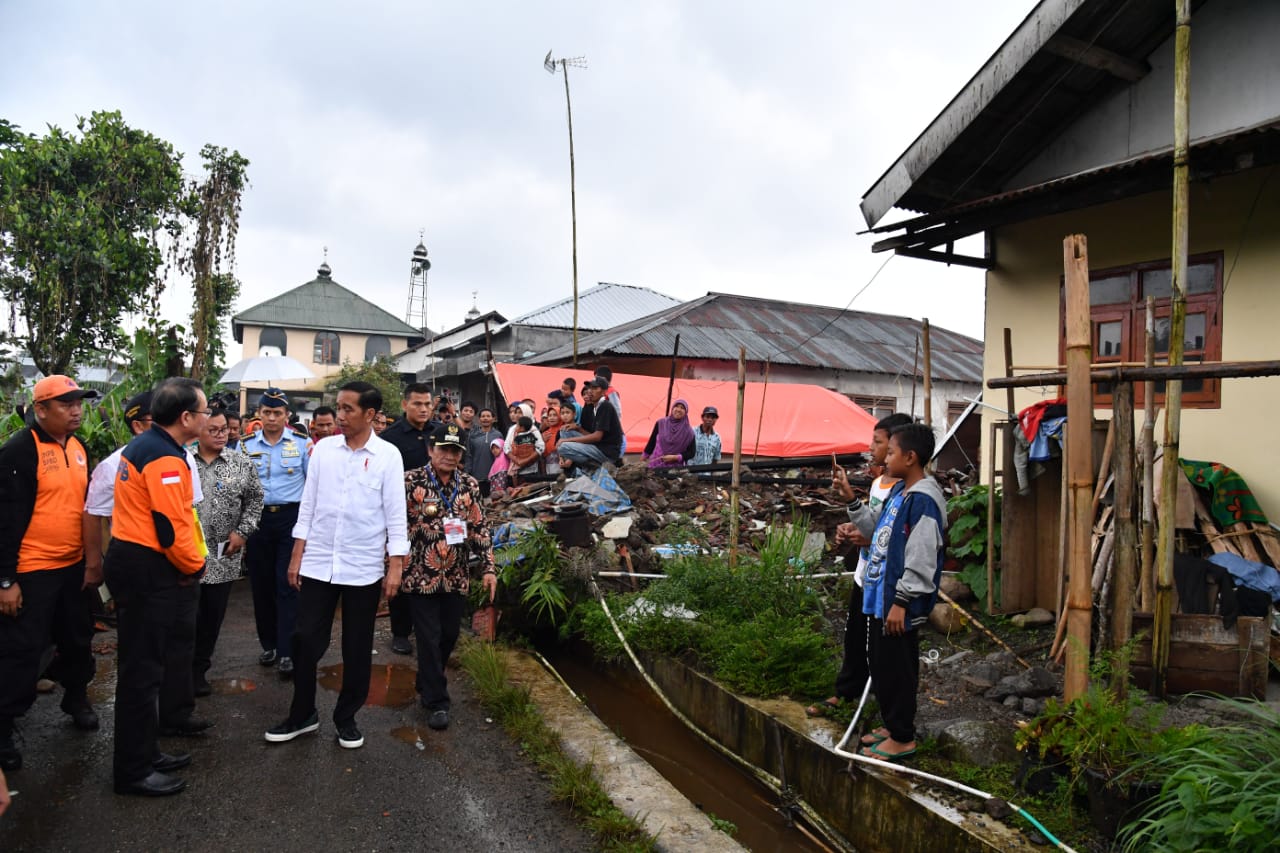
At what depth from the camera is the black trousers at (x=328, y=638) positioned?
14.4ft

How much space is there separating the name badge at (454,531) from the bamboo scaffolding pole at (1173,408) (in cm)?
409

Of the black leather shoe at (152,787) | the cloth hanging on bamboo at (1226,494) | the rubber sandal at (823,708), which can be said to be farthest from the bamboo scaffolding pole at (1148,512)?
the black leather shoe at (152,787)

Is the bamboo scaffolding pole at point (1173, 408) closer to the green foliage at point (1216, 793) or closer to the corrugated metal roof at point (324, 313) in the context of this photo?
the green foliage at point (1216, 793)

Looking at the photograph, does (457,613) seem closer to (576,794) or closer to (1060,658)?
(576,794)

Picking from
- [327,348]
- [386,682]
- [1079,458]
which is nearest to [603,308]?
[327,348]

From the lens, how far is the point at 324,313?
149 ft

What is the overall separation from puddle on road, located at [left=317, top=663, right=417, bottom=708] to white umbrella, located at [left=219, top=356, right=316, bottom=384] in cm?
908

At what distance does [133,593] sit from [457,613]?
75.2 inches

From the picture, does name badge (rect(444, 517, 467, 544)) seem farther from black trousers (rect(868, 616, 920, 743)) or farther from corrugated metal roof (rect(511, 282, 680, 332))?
corrugated metal roof (rect(511, 282, 680, 332))

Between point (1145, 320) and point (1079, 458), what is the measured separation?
14.2 feet

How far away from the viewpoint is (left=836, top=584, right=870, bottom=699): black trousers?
477 cm

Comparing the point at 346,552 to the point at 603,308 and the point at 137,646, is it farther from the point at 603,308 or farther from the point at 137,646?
the point at 603,308

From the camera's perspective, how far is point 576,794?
3.96 metres

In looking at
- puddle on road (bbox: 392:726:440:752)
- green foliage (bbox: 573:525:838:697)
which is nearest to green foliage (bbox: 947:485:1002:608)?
green foliage (bbox: 573:525:838:697)
